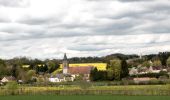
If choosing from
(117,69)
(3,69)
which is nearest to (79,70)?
(3,69)

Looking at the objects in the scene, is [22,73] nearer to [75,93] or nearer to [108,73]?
[108,73]

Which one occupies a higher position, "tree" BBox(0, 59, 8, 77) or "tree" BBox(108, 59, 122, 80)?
"tree" BBox(0, 59, 8, 77)

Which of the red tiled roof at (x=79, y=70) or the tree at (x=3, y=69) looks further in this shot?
the red tiled roof at (x=79, y=70)

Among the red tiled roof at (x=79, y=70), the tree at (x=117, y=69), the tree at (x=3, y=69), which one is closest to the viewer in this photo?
the tree at (x=117, y=69)

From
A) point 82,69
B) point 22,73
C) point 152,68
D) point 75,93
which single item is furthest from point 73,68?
point 75,93

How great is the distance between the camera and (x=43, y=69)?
191 meters

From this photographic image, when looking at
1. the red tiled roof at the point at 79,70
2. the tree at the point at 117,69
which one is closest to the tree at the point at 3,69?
the red tiled roof at the point at 79,70

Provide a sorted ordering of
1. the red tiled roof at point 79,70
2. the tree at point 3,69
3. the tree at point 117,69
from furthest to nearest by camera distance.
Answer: the red tiled roof at point 79,70 → the tree at point 3,69 → the tree at point 117,69

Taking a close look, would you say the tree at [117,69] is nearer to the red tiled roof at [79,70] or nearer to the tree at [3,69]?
the tree at [3,69]

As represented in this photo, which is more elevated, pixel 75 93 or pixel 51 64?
pixel 51 64

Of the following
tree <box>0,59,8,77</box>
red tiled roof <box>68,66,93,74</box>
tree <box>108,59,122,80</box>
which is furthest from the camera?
red tiled roof <box>68,66,93,74</box>

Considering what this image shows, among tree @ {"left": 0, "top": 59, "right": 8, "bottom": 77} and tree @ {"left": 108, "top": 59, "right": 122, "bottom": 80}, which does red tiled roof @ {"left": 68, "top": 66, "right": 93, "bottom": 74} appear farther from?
tree @ {"left": 108, "top": 59, "right": 122, "bottom": 80}

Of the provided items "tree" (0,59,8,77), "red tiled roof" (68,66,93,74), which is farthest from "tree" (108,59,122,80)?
"red tiled roof" (68,66,93,74)

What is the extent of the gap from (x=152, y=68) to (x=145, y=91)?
125m
